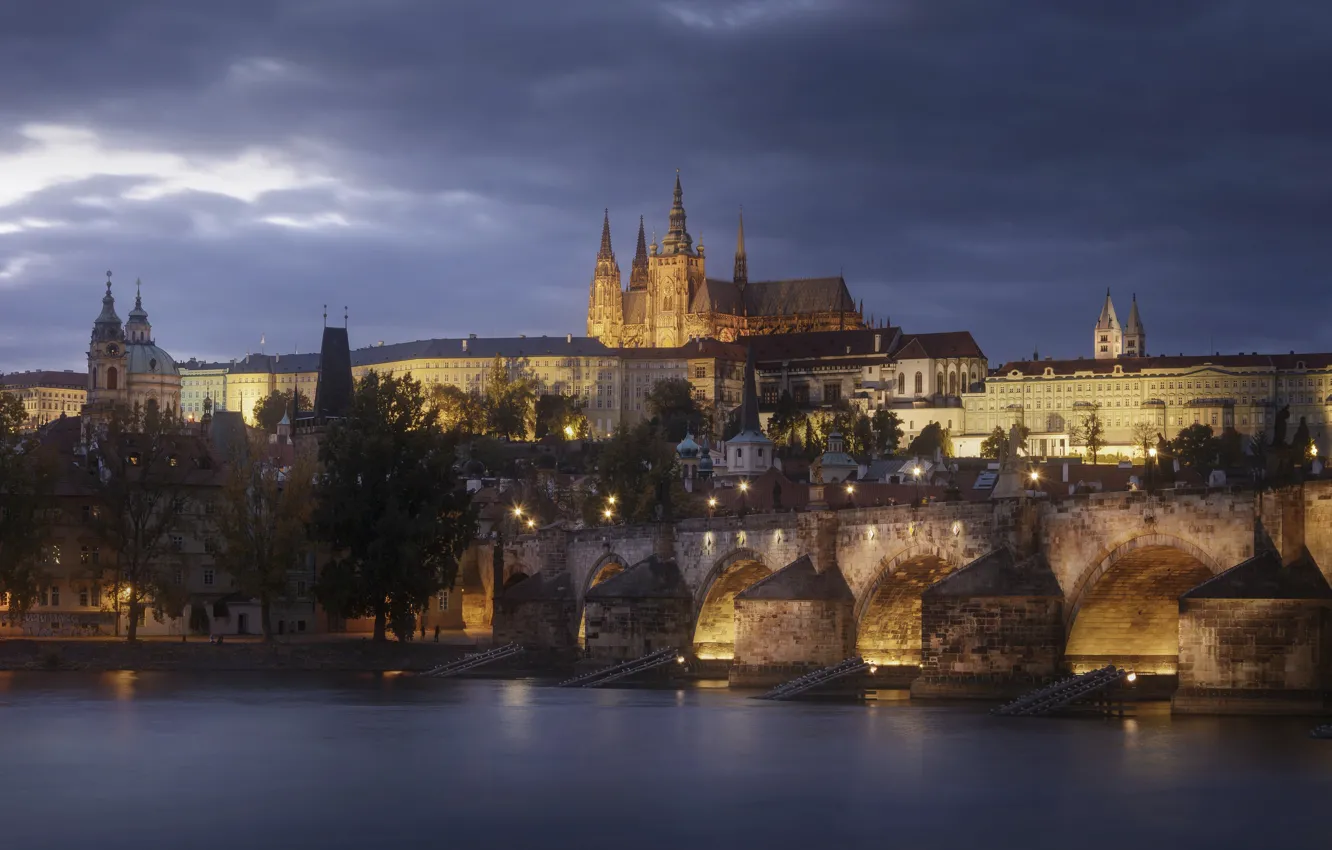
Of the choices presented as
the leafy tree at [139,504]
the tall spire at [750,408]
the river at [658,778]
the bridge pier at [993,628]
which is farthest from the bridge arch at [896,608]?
the tall spire at [750,408]

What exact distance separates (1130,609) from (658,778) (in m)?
12.9

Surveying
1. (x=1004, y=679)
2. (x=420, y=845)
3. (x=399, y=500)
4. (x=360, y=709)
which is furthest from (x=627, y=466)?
(x=420, y=845)

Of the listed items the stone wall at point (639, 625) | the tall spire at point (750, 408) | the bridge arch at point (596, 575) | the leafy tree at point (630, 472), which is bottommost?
the stone wall at point (639, 625)

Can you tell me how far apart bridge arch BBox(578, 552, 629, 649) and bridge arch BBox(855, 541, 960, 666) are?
1673 cm

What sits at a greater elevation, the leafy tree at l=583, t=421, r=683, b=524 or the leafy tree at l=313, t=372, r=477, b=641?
the leafy tree at l=583, t=421, r=683, b=524

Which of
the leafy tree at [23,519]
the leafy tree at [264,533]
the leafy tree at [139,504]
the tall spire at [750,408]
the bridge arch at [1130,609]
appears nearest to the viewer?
the bridge arch at [1130,609]

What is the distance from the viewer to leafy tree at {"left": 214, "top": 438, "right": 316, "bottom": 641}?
76.8 m

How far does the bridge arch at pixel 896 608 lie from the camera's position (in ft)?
197

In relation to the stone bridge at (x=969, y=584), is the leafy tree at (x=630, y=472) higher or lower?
higher

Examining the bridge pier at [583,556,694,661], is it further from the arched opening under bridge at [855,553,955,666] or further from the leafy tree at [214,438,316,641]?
the leafy tree at [214,438,316,641]

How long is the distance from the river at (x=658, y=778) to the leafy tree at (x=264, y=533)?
47.1 feet

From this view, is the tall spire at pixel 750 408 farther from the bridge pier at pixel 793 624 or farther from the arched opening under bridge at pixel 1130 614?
the arched opening under bridge at pixel 1130 614

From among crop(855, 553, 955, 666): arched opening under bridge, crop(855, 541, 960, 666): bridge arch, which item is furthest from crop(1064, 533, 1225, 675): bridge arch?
crop(855, 553, 955, 666): arched opening under bridge

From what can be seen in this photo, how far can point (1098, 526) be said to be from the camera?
2029 inches
